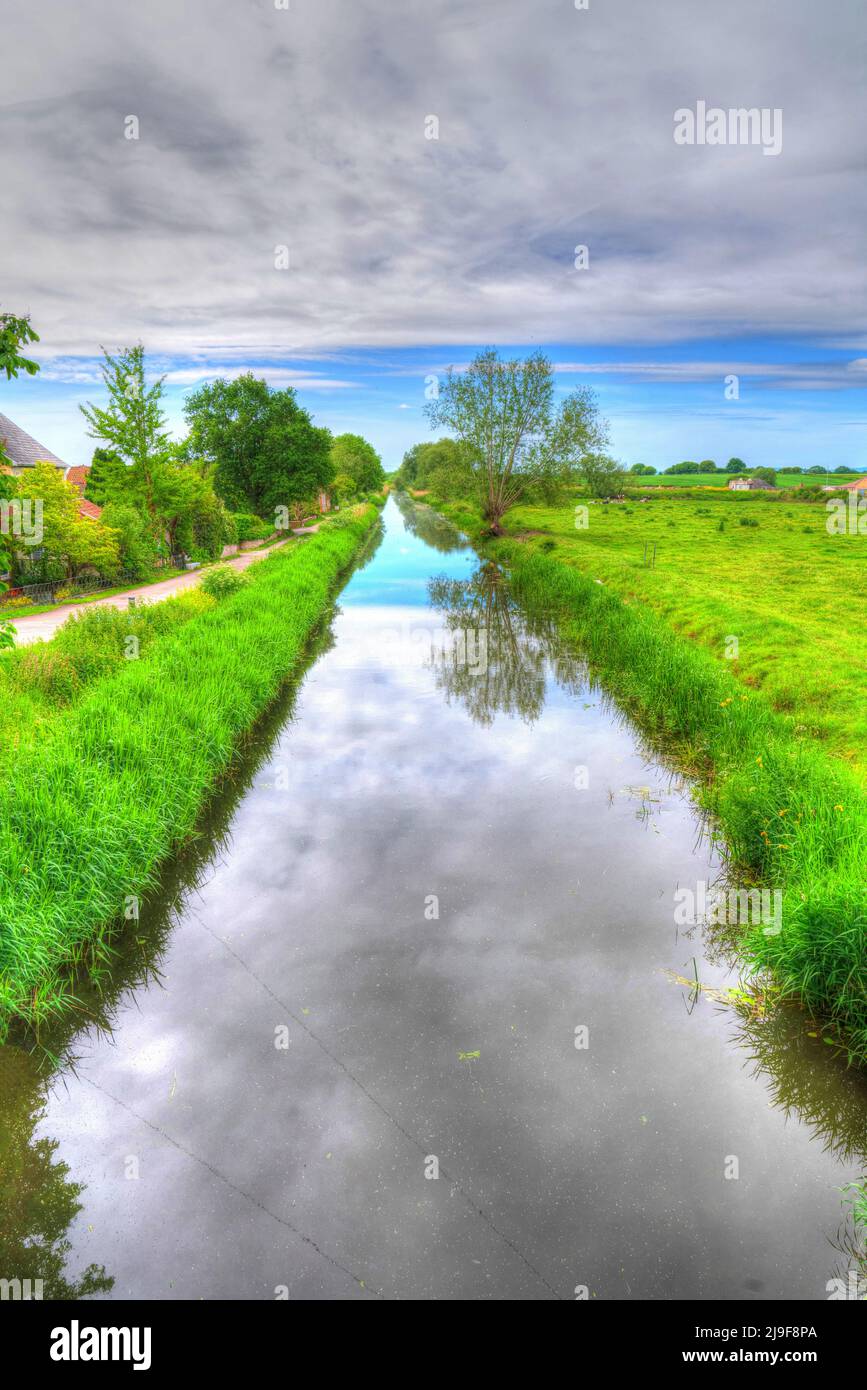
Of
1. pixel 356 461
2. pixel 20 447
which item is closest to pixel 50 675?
pixel 20 447

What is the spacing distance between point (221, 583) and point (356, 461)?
79592 mm

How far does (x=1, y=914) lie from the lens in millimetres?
6016

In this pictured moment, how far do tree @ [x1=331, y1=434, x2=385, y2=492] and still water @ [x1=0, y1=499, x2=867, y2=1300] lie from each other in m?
84.8

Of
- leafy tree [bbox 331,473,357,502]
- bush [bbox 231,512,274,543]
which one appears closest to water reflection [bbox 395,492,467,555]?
leafy tree [bbox 331,473,357,502]

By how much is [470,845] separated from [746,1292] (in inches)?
228

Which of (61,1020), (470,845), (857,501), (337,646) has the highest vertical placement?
(857,501)

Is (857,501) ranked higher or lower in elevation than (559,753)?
higher

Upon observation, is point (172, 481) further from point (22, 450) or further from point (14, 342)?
point (14, 342)

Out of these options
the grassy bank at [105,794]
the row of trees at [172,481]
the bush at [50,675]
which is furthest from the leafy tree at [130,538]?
the bush at [50,675]

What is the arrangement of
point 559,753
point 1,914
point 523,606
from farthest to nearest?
point 523,606 < point 559,753 < point 1,914

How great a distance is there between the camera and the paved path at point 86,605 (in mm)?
19003

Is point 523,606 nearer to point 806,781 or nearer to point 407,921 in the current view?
point 806,781
